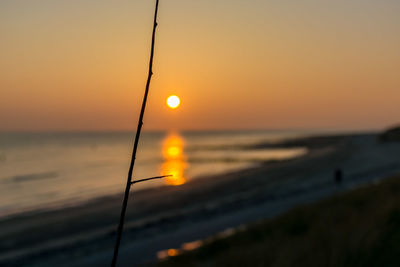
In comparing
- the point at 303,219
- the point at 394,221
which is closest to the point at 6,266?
the point at 303,219

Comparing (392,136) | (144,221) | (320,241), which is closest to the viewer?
(320,241)

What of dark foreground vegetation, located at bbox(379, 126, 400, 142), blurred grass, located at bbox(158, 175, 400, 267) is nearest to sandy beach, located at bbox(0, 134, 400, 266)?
blurred grass, located at bbox(158, 175, 400, 267)

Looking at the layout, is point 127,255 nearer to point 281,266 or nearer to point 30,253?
point 30,253

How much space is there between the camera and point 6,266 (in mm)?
14531

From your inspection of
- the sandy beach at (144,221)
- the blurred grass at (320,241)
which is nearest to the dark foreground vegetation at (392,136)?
the sandy beach at (144,221)

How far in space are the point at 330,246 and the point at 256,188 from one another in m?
24.0

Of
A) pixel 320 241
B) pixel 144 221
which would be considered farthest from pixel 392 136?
pixel 320 241

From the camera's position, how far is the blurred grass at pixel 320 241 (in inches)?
240

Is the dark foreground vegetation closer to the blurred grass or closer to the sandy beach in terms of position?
the sandy beach

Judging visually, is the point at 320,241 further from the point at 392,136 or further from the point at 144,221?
the point at 392,136

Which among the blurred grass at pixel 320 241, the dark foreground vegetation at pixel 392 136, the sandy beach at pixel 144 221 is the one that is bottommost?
the blurred grass at pixel 320 241

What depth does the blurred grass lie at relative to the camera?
6.11m

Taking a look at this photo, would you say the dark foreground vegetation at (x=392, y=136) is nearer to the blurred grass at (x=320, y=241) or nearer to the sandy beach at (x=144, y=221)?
the sandy beach at (x=144, y=221)

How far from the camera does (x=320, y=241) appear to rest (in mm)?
8070
